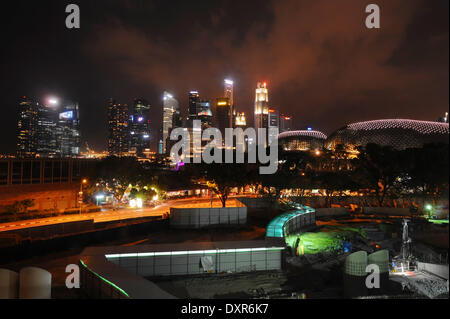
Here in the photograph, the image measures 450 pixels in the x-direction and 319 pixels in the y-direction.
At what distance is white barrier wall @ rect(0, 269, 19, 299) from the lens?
6.18m

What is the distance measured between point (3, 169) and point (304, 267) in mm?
32390

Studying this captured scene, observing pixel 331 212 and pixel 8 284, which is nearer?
pixel 8 284

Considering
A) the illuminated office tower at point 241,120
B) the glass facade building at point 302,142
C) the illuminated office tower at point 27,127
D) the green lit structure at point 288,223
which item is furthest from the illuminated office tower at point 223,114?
the green lit structure at point 288,223

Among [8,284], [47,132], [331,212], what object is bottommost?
[331,212]

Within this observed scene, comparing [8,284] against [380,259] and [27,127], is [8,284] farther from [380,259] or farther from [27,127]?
[27,127]

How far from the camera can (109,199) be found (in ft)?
135

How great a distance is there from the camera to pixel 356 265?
10.8 meters

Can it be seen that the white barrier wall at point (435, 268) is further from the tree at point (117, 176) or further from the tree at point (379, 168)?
the tree at point (117, 176)

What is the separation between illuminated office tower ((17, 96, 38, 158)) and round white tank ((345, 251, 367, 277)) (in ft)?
547

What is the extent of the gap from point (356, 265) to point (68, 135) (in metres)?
193

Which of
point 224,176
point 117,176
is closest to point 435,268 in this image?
point 224,176
